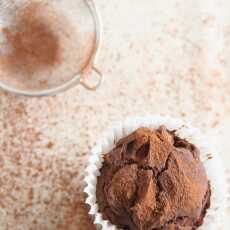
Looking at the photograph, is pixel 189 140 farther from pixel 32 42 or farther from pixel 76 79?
pixel 32 42

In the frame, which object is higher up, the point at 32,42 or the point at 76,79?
the point at 32,42

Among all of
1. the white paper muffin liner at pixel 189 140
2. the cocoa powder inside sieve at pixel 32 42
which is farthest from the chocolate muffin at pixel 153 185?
the cocoa powder inside sieve at pixel 32 42

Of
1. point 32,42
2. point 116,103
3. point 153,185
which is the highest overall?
point 32,42

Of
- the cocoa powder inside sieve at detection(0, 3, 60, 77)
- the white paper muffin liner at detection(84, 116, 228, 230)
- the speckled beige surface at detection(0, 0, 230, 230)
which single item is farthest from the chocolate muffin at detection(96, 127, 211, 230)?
the cocoa powder inside sieve at detection(0, 3, 60, 77)

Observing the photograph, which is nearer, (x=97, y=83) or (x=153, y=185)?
(x=153, y=185)

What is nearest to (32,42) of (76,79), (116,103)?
(76,79)

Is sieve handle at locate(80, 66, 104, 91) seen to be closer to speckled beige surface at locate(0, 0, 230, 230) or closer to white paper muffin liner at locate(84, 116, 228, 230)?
speckled beige surface at locate(0, 0, 230, 230)

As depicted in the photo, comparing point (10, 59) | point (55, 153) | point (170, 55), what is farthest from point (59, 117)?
point (170, 55)
